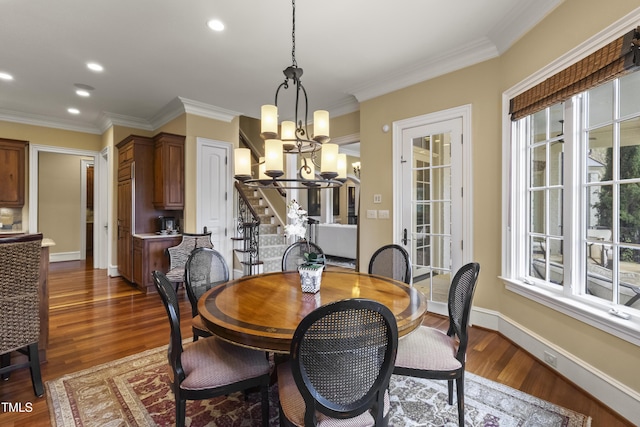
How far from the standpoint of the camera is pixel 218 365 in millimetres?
1546

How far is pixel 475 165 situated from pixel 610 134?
3.79ft

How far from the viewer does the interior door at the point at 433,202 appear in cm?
332

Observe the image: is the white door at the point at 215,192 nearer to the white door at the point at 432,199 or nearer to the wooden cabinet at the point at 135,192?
the wooden cabinet at the point at 135,192

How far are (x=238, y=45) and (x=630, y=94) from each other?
10.3 ft

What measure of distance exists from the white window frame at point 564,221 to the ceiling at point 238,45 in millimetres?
556

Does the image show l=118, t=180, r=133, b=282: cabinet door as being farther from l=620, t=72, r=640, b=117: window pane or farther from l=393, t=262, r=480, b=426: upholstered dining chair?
l=620, t=72, r=640, b=117: window pane

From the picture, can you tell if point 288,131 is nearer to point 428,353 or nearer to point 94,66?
point 428,353

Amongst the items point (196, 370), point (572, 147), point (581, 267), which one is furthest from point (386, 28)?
point (196, 370)

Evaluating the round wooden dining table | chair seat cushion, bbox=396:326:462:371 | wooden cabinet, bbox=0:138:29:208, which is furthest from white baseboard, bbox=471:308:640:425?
wooden cabinet, bbox=0:138:29:208

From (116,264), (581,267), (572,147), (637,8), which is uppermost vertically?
(637,8)

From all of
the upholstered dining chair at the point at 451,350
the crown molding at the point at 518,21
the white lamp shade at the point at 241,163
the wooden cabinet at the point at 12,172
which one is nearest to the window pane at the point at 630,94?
the crown molding at the point at 518,21

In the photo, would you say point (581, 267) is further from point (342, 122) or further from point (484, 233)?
point (342, 122)

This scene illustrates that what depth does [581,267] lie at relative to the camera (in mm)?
2248

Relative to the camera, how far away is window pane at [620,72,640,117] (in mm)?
1890
